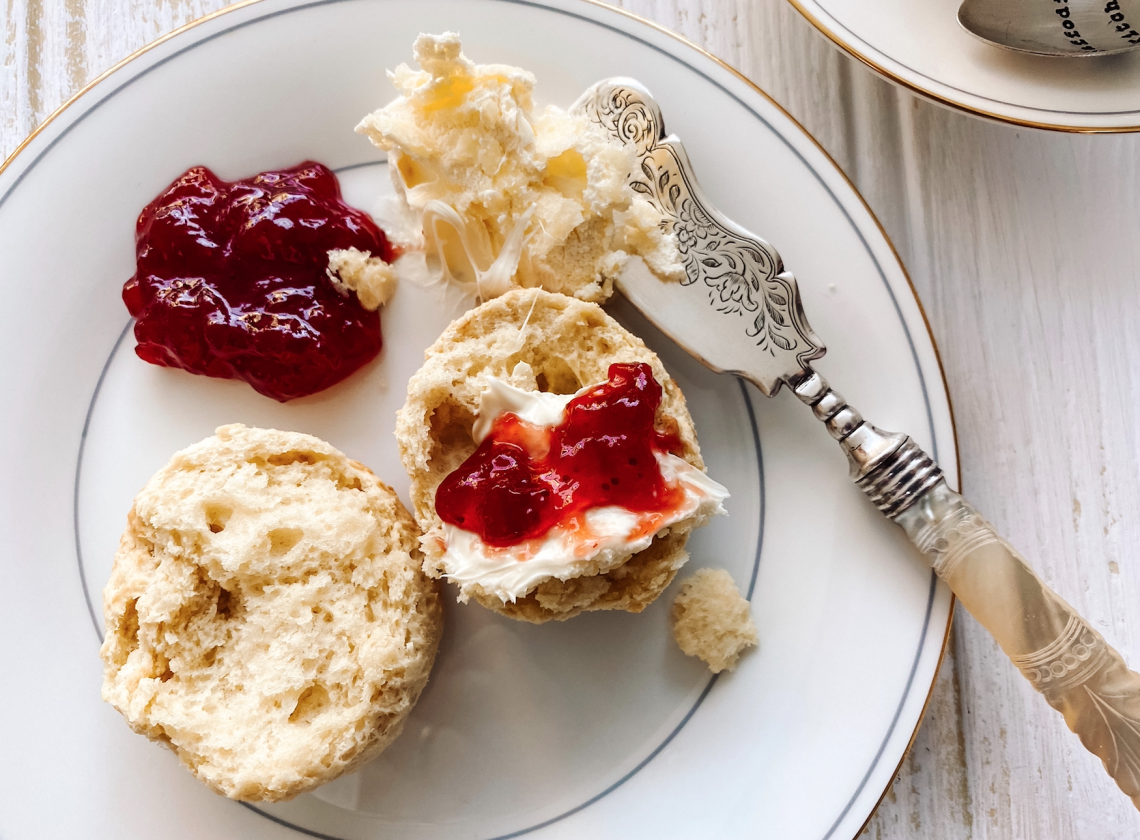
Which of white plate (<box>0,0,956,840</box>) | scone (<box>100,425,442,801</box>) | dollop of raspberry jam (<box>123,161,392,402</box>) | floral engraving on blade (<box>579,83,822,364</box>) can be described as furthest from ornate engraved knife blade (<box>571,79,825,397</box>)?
scone (<box>100,425,442,801</box>)

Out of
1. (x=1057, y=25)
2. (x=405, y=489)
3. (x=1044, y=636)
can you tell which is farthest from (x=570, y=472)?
(x=1057, y=25)

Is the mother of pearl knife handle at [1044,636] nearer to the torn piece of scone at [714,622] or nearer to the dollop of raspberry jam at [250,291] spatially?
the torn piece of scone at [714,622]

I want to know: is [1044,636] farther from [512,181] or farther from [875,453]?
[512,181]

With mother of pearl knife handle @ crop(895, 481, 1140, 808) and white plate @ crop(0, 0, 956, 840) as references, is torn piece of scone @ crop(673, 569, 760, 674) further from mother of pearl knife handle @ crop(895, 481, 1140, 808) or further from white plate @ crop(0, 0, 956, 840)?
mother of pearl knife handle @ crop(895, 481, 1140, 808)

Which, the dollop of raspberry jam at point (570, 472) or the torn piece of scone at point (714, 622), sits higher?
the dollop of raspberry jam at point (570, 472)

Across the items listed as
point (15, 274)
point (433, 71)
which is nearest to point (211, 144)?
point (15, 274)


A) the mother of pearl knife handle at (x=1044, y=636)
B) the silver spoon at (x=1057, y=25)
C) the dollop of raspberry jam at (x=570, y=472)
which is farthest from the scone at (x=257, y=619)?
the silver spoon at (x=1057, y=25)

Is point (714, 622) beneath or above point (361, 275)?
beneath
